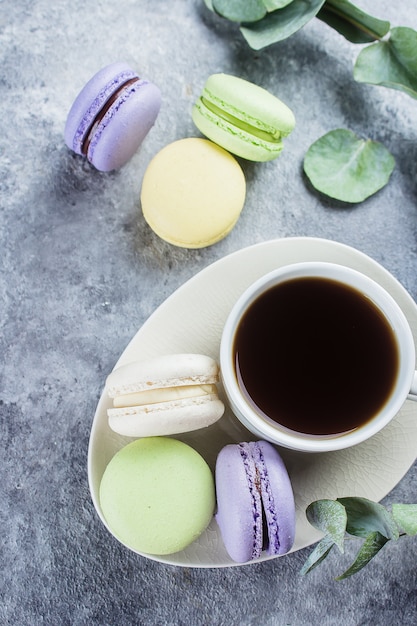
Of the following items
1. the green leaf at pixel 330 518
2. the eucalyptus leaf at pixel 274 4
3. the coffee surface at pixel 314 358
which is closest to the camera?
the green leaf at pixel 330 518

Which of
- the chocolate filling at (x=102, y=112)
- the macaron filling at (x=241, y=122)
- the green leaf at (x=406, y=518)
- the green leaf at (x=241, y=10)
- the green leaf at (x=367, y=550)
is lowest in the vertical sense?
the green leaf at (x=367, y=550)

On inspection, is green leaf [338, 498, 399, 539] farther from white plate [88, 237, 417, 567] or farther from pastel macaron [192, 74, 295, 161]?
pastel macaron [192, 74, 295, 161]

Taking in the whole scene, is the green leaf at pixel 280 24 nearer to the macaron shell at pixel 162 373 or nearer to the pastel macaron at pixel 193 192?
the pastel macaron at pixel 193 192

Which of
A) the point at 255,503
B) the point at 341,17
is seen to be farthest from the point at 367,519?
the point at 341,17

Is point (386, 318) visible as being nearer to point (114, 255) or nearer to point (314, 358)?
point (314, 358)

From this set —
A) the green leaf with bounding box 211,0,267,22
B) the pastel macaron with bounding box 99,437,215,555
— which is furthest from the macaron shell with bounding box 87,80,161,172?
the pastel macaron with bounding box 99,437,215,555

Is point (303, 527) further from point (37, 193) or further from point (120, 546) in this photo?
point (37, 193)

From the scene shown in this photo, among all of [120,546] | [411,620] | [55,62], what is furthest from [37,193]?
[411,620]

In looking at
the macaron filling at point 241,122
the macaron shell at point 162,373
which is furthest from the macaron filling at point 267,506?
the macaron filling at point 241,122
